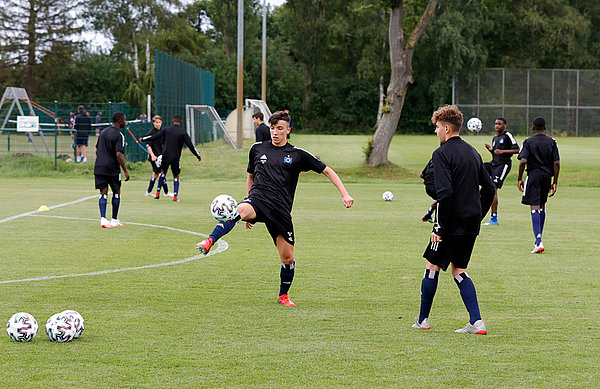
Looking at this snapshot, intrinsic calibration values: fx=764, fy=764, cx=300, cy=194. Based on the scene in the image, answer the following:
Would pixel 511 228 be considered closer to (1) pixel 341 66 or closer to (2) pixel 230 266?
(2) pixel 230 266

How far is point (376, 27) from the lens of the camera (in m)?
66.9

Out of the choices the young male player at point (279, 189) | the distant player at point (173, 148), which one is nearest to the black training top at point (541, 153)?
the young male player at point (279, 189)

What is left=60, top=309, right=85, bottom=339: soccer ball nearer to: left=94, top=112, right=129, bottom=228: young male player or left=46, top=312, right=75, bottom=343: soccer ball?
left=46, top=312, right=75, bottom=343: soccer ball

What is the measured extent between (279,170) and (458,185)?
2.15 meters

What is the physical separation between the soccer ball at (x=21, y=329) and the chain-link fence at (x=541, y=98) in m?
58.6

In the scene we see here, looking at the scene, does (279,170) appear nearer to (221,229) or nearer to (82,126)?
(221,229)

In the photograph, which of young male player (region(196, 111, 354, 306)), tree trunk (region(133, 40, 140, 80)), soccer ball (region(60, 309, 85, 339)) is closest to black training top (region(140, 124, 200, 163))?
young male player (region(196, 111, 354, 306))

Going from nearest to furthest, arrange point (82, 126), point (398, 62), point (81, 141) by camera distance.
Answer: point (398, 62) → point (81, 141) → point (82, 126)

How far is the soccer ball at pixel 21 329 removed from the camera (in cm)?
627

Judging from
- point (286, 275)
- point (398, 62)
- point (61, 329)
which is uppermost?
point (398, 62)

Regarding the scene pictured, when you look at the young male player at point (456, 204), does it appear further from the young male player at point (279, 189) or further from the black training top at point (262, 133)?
the black training top at point (262, 133)

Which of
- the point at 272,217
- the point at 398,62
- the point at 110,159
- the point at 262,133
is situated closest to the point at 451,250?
the point at 272,217

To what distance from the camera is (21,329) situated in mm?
6277

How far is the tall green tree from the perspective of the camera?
67.4 m
